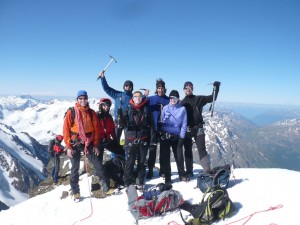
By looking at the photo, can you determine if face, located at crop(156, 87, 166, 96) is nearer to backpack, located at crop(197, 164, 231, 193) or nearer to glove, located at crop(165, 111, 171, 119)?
glove, located at crop(165, 111, 171, 119)

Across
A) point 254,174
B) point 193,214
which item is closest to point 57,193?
point 193,214

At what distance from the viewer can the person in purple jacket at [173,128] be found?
42.8ft

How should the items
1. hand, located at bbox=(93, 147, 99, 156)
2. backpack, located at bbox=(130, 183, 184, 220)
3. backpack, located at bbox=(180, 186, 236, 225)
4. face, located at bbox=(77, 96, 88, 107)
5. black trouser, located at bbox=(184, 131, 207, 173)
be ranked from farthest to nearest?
1. black trouser, located at bbox=(184, 131, 207, 173)
2. hand, located at bbox=(93, 147, 99, 156)
3. face, located at bbox=(77, 96, 88, 107)
4. backpack, located at bbox=(130, 183, 184, 220)
5. backpack, located at bbox=(180, 186, 236, 225)

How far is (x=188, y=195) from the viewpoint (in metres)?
12.0

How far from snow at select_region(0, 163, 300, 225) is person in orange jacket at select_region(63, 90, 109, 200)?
1.98m

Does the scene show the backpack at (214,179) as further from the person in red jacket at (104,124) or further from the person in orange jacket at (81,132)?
the person in red jacket at (104,124)

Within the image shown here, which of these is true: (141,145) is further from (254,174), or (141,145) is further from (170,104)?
(254,174)

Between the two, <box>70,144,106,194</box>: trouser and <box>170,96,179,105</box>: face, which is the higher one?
<box>170,96,179,105</box>: face

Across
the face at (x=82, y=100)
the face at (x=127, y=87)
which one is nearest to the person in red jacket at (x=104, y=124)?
the face at (x=127, y=87)

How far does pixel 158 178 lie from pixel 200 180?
3697 mm

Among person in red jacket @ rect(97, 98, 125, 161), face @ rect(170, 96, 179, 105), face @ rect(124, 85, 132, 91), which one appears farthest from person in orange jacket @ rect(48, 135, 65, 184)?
face @ rect(170, 96, 179, 105)

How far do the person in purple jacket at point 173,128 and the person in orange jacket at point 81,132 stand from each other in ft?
10.9

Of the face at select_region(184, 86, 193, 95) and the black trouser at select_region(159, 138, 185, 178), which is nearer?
the black trouser at select_region(159, 138, 185, 178)

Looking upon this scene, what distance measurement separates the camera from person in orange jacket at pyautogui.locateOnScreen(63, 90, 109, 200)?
12219 mm
